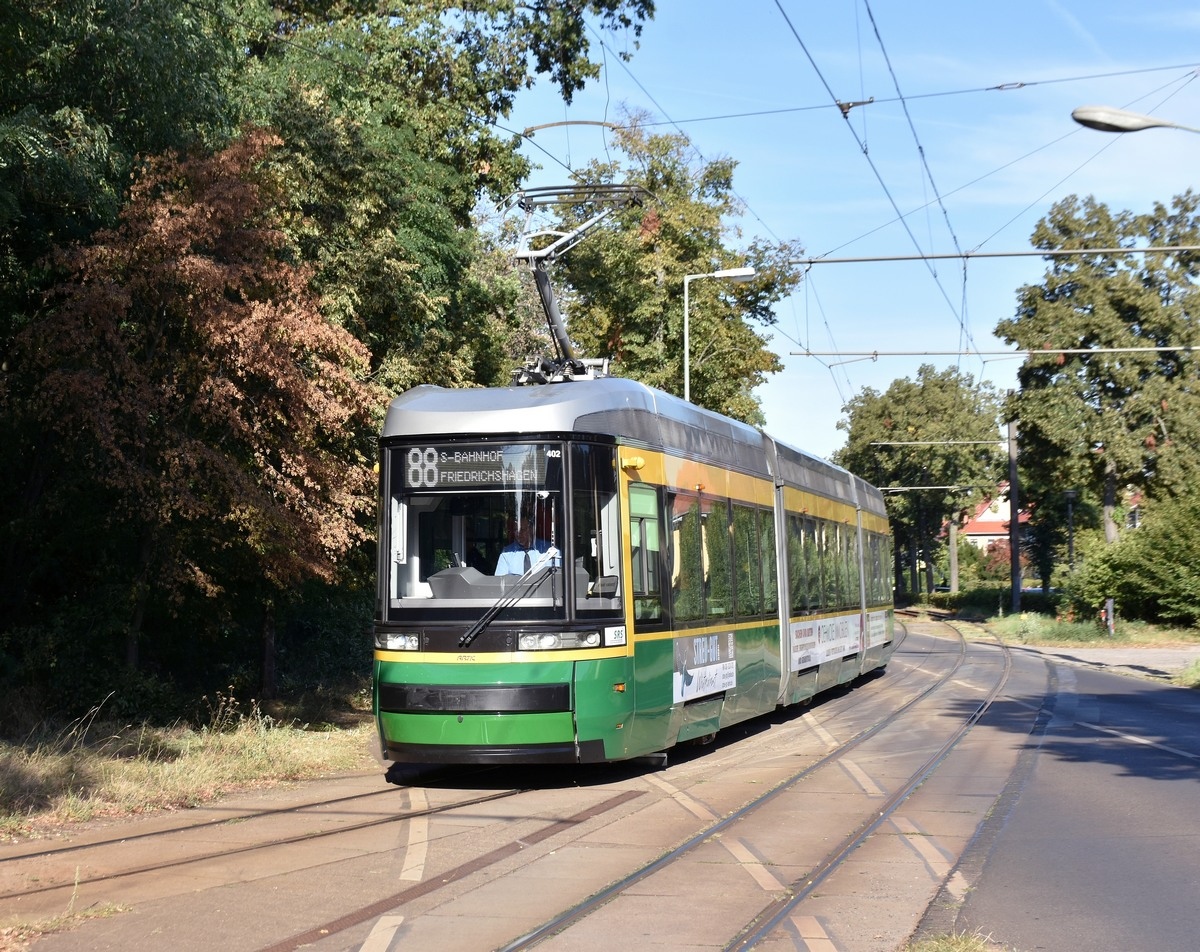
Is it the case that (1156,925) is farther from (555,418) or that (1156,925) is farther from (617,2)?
(617,2)

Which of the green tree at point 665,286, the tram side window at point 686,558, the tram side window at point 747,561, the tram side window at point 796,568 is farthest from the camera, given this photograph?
the green tree at point 665,286

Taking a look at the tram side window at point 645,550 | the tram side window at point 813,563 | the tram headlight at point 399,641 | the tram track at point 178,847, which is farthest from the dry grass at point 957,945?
the tram side window at point 813,563

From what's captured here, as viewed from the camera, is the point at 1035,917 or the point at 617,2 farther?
the point at 617,2

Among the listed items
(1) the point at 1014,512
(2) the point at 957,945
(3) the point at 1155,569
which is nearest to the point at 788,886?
(2) the point at 957,945

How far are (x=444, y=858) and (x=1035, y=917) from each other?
3604 millimetres

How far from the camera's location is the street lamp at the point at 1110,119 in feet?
41.3

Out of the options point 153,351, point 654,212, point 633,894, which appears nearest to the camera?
point 633,894

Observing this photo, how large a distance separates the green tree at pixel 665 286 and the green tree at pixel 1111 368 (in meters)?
14.4

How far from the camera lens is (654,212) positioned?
120 ft

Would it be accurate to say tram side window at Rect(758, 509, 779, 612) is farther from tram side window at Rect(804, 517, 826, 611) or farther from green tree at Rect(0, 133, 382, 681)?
green tree at Rect(0, 133, 382, 681)

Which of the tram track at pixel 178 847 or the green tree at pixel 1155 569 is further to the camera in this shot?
the green tree at pixel 1155 569

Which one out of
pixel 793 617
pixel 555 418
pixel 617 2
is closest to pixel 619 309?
pixel 617 2

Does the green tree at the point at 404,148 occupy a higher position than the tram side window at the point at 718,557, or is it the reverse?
the green tree at the point at 404,148

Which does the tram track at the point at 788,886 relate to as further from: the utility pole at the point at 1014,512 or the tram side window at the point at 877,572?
the utility pole at the point at 1014,512
